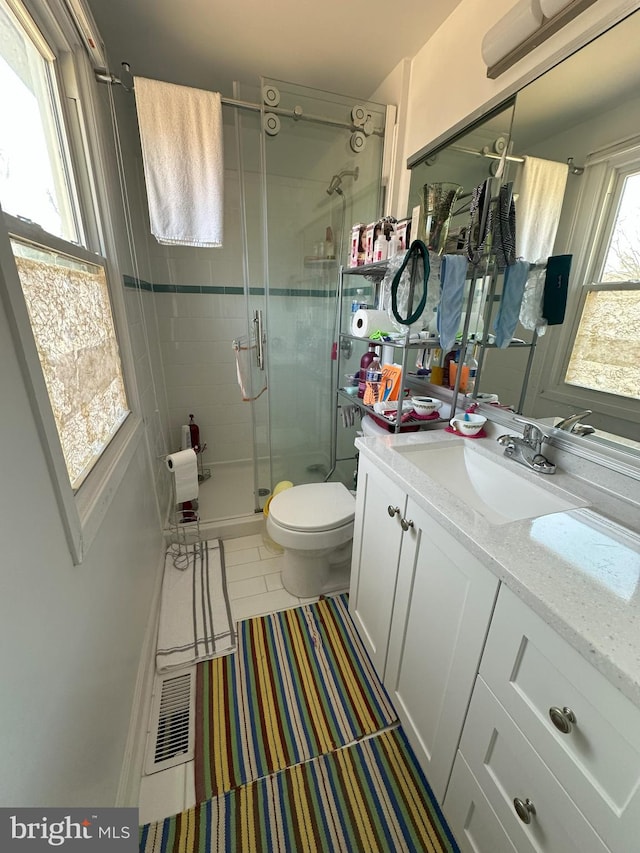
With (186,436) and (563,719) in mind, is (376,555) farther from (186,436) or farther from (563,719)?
(186,436)

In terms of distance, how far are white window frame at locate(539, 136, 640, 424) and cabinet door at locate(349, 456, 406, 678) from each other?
0.62 metres

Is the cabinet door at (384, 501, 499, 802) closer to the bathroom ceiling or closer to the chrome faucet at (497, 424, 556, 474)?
the chrome faucet at (497, 424, 556, 474)

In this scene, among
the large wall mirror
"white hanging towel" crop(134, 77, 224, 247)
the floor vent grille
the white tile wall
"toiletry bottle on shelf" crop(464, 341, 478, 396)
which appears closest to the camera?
the large wall mirror

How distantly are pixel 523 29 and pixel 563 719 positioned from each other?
5.64 feet

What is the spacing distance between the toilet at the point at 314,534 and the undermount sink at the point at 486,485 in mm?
527

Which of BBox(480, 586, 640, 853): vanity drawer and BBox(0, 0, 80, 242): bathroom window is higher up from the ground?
BBox(0, 0, 80, 242): bathroom window

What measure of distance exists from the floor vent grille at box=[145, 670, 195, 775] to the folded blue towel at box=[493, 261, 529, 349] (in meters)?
1.74

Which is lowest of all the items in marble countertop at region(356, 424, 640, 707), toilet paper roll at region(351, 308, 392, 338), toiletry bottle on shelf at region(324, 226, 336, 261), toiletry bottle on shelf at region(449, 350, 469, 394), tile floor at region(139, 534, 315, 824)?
tile floor at region(139, 534, 315, 824)

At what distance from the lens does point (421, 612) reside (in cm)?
93

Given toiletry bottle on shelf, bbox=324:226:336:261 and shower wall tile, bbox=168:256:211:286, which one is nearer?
toiletry bottle on shelf, bbox=324:226:336:261

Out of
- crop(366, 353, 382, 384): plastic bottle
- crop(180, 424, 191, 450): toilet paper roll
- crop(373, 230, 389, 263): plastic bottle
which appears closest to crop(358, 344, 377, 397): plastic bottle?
crop(366, 353, 382, 384): plastic bottle

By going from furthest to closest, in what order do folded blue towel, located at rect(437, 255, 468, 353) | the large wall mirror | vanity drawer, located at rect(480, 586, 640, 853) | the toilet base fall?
the toilet base → folded blue towel, located at rect(437, 255, 468, 353) → the large wall mirror → vanity drawer, located at rect(480, 586, 640, 853)

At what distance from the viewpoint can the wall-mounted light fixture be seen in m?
0.88

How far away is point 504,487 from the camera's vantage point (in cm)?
106
